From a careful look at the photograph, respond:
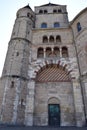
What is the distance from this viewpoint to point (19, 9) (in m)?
20.5

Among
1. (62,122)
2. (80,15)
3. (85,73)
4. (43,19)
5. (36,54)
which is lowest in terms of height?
(62,122)

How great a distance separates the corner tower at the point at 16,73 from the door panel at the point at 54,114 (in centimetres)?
273

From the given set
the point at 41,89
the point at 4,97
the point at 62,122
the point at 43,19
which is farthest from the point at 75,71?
the point at 43,19

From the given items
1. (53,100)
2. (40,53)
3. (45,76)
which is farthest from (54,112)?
(40,53)

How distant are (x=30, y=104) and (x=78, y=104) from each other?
4.55m

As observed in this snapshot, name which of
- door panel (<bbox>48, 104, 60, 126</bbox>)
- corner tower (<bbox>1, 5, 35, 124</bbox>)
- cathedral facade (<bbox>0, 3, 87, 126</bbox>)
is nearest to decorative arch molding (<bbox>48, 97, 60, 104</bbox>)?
cathedral facade (<bbox>0, 3, 87, 126</bbox>)

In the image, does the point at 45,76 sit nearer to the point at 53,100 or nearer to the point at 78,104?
the point at 53,100

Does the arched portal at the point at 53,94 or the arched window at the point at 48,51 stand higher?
the arched window at the point at 48,51

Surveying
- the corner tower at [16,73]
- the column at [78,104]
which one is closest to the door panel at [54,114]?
the column at [78,104]

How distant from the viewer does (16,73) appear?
13.0 m

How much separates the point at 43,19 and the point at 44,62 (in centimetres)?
999

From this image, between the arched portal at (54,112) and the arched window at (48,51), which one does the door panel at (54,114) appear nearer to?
the arched portal at (54,112)

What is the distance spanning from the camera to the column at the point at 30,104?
1155 centimetres

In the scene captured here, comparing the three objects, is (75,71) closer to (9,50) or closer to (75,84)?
(75,84)
